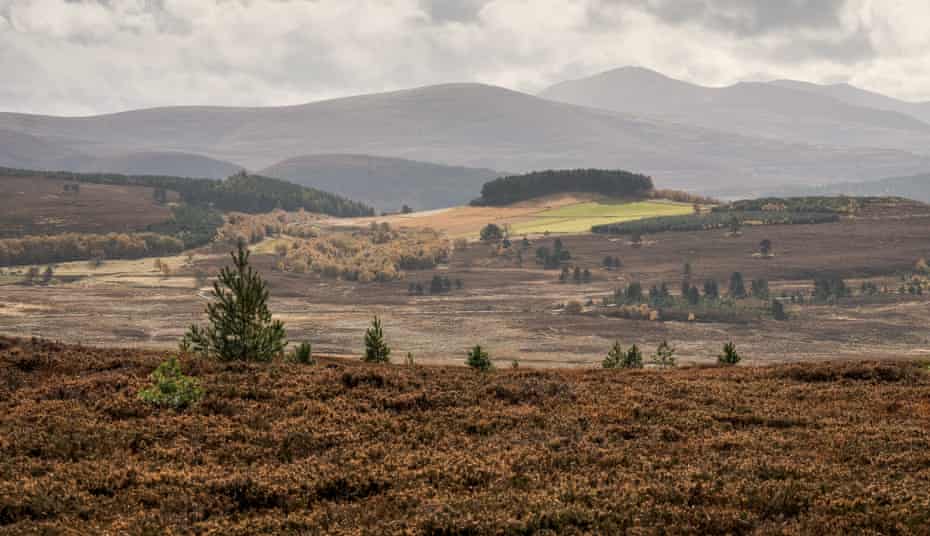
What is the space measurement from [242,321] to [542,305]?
115 meters

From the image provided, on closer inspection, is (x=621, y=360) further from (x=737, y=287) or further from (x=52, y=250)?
(x=52, y=250)

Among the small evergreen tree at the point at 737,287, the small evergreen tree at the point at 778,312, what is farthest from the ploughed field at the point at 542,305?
the small evergreen tree at the point at 737,287

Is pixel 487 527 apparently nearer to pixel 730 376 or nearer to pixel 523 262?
pixel 730 376

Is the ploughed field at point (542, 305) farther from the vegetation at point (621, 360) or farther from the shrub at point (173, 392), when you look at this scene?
the shrub at point (173, 392)

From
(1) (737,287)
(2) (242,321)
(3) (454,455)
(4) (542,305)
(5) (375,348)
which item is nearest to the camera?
(3) (454,455)

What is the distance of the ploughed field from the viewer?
350ft

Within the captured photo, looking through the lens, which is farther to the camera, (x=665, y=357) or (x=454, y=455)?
(x=665, y=357)

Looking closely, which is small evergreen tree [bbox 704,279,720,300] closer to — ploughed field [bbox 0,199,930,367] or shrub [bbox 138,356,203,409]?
ploughed field [bbox 0,199,930,367]

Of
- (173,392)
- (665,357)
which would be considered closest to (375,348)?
(173,392)

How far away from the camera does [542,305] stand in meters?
146

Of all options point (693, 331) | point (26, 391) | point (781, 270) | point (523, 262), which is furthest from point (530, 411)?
point (523, 262)

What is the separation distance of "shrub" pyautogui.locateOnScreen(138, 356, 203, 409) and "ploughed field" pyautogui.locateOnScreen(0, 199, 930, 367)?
6375cm

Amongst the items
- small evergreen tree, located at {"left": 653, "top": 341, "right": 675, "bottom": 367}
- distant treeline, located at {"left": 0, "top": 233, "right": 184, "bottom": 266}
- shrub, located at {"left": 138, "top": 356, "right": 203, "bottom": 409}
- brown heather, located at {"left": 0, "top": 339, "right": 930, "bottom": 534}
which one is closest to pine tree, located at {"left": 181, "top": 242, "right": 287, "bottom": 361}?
brown heather, located at {"left": 0, "top": 339, "right": 930, "bottom": 534}

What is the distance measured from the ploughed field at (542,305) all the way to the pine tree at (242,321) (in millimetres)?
55241
